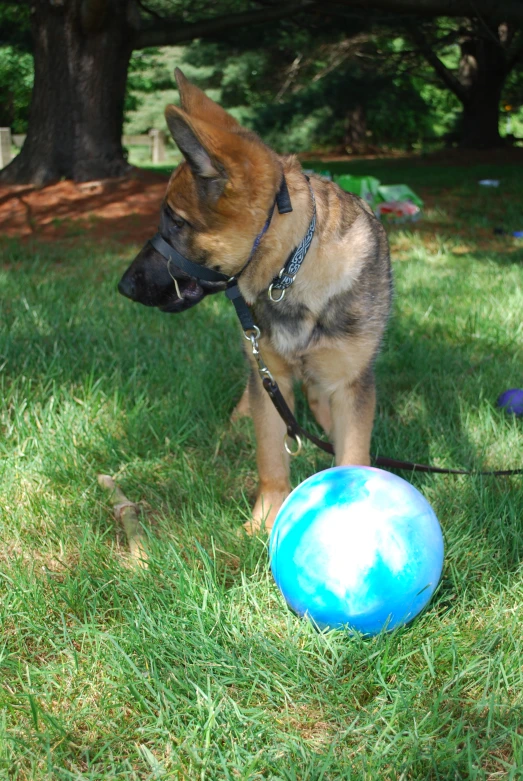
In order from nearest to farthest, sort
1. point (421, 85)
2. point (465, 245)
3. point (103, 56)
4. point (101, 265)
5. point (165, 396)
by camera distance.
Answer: point (165, 396)
point (101, 265)
point (465, 245)
point (103, 56)
point (421, 85)

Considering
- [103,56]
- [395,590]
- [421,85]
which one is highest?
[103,56]

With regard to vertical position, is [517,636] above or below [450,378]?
above

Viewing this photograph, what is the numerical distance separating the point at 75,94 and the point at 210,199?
7274 mm

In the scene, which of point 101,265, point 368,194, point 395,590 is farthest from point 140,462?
point 368,194

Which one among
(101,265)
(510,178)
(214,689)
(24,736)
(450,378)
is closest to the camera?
(24,736)

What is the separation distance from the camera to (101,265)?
6527 millimetres

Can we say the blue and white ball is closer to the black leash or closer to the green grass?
the green grass

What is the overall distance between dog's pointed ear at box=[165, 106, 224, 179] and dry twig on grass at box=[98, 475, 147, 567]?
1315 mm

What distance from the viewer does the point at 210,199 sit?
245cm

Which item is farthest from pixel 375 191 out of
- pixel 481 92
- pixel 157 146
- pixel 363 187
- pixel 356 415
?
pixel 157 146

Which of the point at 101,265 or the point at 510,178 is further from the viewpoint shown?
the point at 510,178

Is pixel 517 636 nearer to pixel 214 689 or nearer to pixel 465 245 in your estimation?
pixel 214 689

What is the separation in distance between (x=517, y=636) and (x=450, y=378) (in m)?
2.10

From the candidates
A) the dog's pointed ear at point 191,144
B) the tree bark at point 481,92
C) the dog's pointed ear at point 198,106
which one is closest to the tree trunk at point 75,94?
the dog's pointed ear at point 198,106
